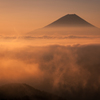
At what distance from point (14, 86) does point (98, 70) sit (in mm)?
97723

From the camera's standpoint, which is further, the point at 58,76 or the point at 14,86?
the point at 58,76

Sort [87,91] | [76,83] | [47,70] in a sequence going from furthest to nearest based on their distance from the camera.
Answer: [47,70]
[76,83]
[87,91]

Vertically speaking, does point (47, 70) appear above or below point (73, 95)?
above

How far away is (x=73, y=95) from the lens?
114500mm

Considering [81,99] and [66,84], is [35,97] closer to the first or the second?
[81,99]

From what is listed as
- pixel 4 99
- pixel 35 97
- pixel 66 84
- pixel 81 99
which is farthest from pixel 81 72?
pixel 4 99

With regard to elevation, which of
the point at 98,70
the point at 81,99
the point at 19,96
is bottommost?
the point at 81,99

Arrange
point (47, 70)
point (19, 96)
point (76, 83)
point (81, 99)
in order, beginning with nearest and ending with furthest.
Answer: point (19, 96)
point (81, 99)
point (76, 83)
point (47, 70)

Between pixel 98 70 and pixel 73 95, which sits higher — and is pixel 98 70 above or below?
above

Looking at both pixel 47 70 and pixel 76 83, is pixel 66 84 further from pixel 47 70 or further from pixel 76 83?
pixel 47 70

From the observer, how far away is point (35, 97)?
64000 mm

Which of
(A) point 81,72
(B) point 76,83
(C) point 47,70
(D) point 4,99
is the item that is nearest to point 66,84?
(B) point 76,83

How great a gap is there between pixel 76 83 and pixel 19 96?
84530mm

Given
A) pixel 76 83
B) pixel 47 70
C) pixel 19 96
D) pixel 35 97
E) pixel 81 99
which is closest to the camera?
pixel 19 96
